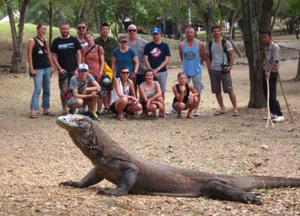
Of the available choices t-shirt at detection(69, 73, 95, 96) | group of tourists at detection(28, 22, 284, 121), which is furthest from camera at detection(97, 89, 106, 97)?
t-shirt at detection(69, 73, 95, 96)

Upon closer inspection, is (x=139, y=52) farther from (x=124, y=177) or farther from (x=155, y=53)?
(x=124, y=177)

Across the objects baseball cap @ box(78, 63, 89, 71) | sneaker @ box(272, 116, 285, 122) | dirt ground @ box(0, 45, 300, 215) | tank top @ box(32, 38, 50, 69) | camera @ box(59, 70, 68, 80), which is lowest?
sneaker @ box(272, 116, 285, 122)

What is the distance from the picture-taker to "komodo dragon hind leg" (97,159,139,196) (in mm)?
5801

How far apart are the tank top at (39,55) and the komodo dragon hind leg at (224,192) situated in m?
6.75

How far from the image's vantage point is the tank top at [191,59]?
1259 centimetres

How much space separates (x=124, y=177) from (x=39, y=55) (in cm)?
675

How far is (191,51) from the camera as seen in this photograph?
1259cm

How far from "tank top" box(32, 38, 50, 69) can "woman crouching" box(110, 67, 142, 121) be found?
1500 mm

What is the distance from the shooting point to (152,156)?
356 inches

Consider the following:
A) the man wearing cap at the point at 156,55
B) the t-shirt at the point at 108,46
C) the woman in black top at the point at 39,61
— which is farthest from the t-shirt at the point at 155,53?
the woman in black top at the point at 39,61

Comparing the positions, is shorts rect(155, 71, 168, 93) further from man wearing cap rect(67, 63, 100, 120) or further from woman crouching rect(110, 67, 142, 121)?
man wearing cap rect(67, 63, 100, 120)

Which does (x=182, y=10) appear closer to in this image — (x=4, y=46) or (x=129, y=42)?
(x=4, y=46)

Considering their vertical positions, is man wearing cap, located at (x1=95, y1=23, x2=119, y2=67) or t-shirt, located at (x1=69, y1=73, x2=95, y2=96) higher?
man wearing cap, located at (x1=95, y1=23, x2=119, y2=67)

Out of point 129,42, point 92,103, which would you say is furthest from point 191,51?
point 92,103
